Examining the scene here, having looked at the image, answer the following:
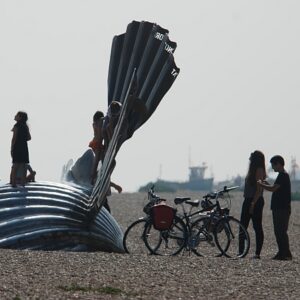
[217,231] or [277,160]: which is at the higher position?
[277,160]

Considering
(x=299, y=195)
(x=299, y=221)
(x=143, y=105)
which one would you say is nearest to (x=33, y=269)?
(x=143, y=105)

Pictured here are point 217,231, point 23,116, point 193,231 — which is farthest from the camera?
point 23,116

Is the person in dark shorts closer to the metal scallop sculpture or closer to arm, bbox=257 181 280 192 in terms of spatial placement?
the metal scallop sculpture

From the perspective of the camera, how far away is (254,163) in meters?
17.6

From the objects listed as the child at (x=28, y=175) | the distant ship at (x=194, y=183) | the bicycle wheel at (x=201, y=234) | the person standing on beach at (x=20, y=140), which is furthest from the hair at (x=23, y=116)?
the distant ship at (x=194, y=183)

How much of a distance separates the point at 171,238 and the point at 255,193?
4.06 feet

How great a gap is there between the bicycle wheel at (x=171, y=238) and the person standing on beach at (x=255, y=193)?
0.84 meters

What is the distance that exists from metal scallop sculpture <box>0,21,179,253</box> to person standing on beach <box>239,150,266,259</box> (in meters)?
1.96

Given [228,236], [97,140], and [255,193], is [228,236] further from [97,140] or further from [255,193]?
[97,140]

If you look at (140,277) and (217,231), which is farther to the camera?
(217,231)

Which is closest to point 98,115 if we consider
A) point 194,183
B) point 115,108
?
point 115,108

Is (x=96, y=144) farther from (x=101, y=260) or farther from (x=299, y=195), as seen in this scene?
(x=299, y=195)

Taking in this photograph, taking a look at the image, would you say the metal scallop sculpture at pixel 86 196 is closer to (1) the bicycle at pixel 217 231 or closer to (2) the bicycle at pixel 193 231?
(2) the bicycle at pixel 193 231

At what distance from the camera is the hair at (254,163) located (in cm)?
1756
